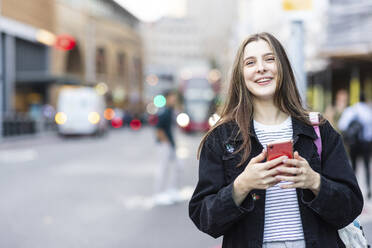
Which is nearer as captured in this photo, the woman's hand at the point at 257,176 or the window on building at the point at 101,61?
the woman's hand at the point at 257,176

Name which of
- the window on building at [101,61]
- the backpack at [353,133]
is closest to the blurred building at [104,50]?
the window on building at [101,61]

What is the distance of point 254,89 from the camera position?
84.1 inches

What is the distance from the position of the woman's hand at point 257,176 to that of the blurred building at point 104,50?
3902cm

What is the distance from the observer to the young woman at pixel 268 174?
193 centimetres

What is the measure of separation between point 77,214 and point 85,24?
160ft

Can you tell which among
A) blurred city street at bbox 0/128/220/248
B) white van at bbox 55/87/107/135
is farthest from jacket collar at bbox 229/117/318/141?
white van at bbox 55/87/107/135

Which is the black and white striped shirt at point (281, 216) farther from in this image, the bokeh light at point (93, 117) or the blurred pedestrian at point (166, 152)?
the bokeh light at point (93, 117)

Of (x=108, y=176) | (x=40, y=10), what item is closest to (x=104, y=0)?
(x=40, y=10)

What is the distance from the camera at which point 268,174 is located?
5.96ft

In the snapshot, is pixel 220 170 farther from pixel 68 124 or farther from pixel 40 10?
pixel 40 10

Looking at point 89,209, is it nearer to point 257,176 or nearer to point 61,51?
point 257,176

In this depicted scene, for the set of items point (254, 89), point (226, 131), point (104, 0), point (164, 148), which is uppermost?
point (104, 0)

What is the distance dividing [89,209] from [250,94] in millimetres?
5970

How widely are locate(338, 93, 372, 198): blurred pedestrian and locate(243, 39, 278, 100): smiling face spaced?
5.91m
